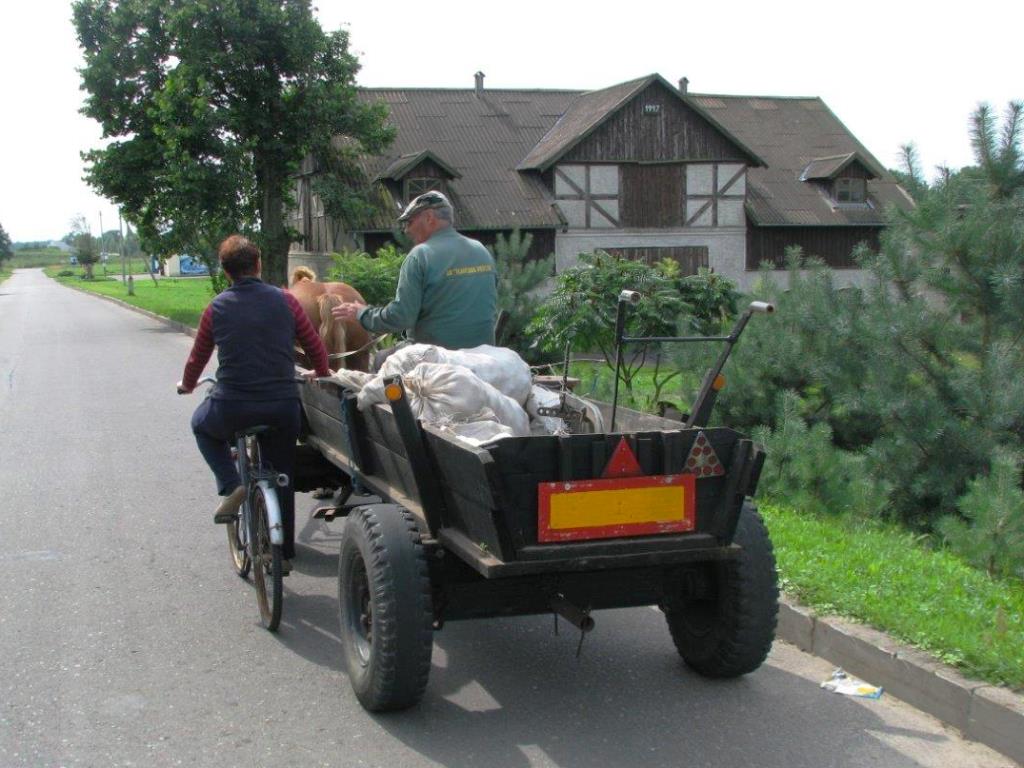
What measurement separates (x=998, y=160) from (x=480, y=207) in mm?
26925

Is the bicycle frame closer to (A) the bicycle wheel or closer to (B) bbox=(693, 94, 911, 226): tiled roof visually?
Result: (A) the bicycle wheel

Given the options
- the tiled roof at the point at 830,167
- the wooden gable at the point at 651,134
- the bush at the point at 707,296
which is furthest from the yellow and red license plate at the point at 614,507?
the tiled roof at the point at 830,167

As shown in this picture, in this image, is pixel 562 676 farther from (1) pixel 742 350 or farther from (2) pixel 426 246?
(1) pixel 742 350

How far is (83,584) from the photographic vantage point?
6492 mm

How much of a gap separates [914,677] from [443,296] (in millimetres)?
2955

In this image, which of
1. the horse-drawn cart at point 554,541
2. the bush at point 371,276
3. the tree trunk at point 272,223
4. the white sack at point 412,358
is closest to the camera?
the horse-drawn cart at point 554,541

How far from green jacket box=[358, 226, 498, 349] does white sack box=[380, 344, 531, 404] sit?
2.17ft

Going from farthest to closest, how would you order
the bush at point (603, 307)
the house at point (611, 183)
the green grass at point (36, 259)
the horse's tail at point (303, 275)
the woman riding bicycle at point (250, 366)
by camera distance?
the green grass at point (36, 259) → the house at point (611, 183) → the bush at point (603, 307) → the horse's tail at point (303, 275) → the woman riding bicycle at point (250, 366)

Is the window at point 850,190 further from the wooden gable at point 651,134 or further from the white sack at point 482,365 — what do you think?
the white sack at point 482,365

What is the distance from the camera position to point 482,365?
5180 millimetres

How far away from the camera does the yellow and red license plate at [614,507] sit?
4062 millimetres

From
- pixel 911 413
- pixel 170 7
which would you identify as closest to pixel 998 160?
pixel 911 413

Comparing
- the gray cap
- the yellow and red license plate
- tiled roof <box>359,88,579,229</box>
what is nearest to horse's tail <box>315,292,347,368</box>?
the gray cap

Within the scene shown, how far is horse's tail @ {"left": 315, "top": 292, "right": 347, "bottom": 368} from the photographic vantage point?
8.09m
